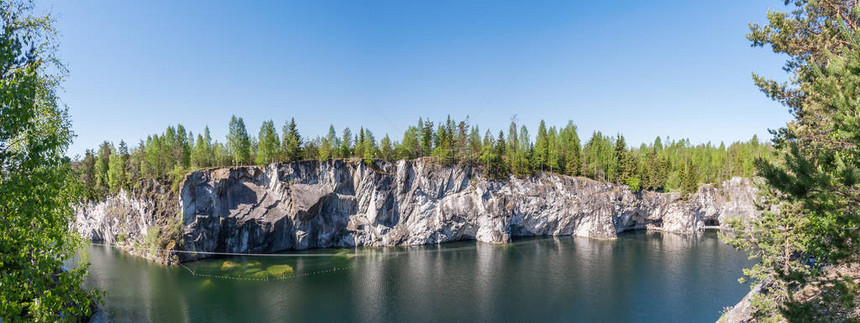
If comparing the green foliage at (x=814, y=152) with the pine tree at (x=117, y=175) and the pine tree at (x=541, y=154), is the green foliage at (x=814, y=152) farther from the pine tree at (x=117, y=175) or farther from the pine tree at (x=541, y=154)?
the pine tree at (x=117, y=175)

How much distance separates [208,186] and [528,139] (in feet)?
200

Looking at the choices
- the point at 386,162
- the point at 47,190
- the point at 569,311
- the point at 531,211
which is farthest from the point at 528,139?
the point at 47,190

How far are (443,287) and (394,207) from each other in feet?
93.9

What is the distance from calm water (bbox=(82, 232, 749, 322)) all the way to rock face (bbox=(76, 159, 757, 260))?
656cm

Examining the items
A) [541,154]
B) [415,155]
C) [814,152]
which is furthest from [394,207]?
[814,152]

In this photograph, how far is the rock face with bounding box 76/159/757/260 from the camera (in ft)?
185

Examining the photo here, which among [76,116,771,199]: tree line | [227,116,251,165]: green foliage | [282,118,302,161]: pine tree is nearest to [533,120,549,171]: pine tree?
[76,116,771,199]: tree line

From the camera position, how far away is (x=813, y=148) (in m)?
10.8

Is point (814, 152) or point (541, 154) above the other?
point (541, 154)

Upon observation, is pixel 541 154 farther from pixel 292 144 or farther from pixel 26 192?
pixel 26 192

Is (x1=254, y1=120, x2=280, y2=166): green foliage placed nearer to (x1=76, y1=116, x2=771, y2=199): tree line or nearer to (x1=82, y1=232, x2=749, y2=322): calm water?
(x1=76, y1=116, x2=771, y2=199): tree line

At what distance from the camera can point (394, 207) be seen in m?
67.8

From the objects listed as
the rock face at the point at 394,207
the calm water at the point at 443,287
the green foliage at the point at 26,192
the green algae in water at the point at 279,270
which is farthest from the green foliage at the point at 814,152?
the rock face at the point at 394,207

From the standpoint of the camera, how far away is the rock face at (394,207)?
56375mm
